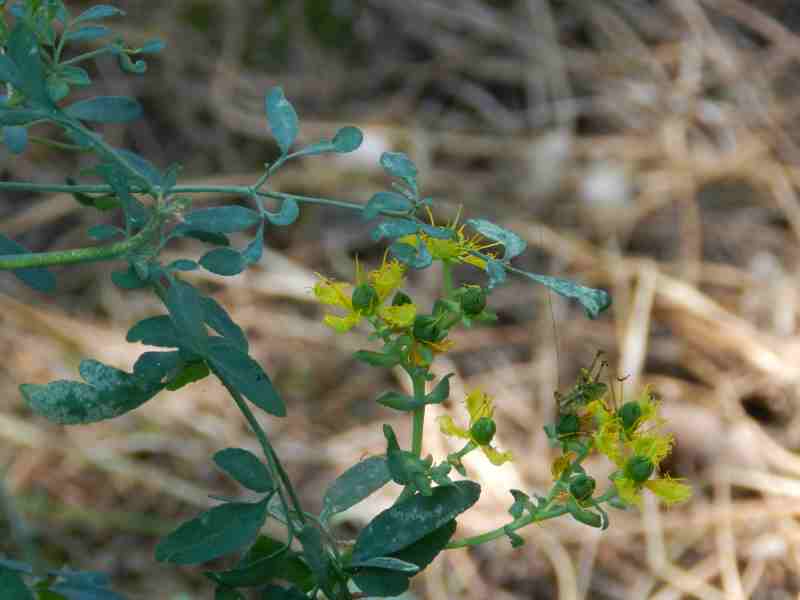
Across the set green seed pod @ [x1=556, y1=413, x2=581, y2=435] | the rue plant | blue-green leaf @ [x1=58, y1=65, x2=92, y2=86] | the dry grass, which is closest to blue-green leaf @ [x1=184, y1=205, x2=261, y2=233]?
the rue plant

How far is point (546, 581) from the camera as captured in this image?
1592 millimetres

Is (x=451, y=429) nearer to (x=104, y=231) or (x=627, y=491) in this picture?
(x=627, y=491)

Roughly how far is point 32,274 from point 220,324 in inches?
4.8

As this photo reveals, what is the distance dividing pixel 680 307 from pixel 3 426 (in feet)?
3.75

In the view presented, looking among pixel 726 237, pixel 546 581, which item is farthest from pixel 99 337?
pixel 726 237

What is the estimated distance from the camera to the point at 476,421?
0.62m

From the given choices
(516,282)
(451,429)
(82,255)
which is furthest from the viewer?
(516,282)

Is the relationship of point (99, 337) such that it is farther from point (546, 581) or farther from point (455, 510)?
point (455, 510)

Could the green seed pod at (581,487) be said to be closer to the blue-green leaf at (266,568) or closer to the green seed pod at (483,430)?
the green seed pod at (483,430)

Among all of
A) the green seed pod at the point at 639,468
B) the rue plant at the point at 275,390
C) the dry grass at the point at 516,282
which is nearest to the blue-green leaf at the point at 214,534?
the rue plant at the point at 275,390

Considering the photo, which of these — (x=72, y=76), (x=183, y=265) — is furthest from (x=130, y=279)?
(x=72, y=76)

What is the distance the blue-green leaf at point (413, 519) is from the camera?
586mm

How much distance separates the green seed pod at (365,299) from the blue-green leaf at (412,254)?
29 mm

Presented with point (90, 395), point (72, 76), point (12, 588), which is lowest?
point (12, 588)
